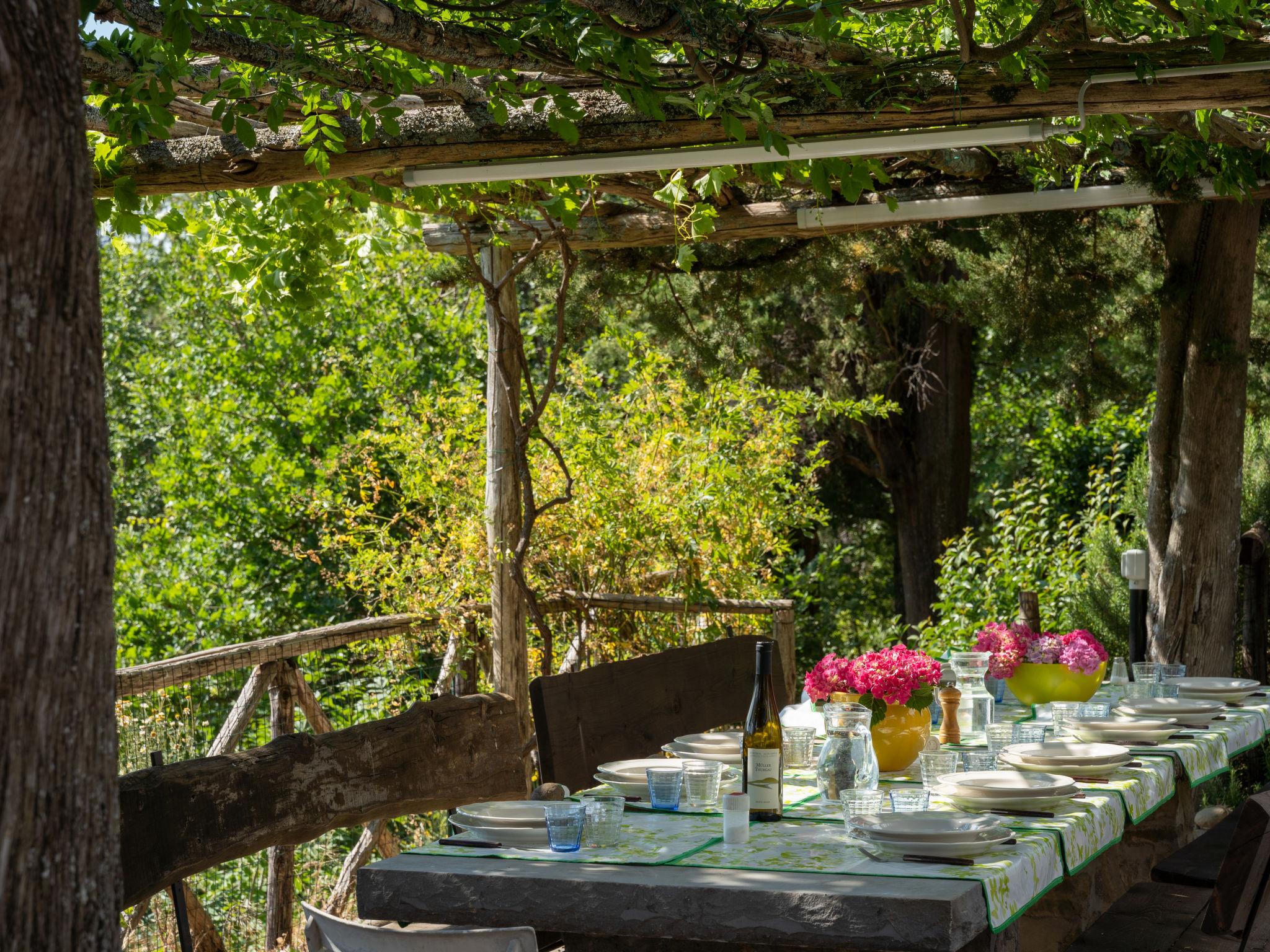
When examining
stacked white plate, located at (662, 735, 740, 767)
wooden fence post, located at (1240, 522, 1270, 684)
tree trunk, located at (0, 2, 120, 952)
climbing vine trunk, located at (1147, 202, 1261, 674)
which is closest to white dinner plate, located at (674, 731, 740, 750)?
stacked white plate, located at (662, 735, 740, 767)

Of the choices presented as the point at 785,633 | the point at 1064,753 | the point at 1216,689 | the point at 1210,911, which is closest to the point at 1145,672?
the point at 1216,689

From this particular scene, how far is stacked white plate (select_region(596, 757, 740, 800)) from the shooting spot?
8.83 feet

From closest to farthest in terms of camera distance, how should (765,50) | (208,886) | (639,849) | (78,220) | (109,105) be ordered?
(78,220), (639,849), (765,50), (109,105), (208,886)

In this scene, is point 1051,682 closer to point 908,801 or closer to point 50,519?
point 908,801

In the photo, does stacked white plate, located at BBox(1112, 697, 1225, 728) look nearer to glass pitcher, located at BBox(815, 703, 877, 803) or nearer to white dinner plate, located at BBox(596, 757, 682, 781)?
glass pitcher, located at BBox(815, 703, 877, 803)

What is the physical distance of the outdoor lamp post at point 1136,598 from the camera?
16.4 feet

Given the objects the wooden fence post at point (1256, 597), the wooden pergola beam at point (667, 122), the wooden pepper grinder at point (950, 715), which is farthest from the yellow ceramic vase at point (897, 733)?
the wooden fence post at point (1256, 597)

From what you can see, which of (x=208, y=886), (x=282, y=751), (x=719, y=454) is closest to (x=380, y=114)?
(x=282, y=751)

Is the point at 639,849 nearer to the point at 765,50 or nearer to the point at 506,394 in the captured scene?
the point at 765,50

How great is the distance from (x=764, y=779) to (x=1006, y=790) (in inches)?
16.6

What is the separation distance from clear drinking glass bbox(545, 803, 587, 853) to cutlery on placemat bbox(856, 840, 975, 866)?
450mm

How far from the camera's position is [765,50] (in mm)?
3068

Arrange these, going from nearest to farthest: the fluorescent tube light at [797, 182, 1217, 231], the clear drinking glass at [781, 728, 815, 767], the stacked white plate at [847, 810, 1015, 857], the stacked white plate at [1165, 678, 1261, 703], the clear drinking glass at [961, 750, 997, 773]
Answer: the stacked white plate at [847, 810, 1015, 857]
the clear drinking glass at [961, 750, 997, 773]
the clear drinking glass at [781, 728, 815, 767]
the stacked white plate at [1165, 678, 1261, 703]
the fluorescent tube light at [797, 182, 1217, 231]

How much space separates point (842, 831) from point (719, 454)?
13.0ft
